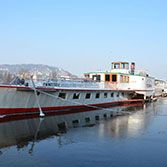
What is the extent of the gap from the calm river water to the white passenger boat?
6.47 ft

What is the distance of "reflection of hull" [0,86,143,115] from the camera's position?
18188mm

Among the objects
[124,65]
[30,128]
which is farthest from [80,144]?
[124,65]

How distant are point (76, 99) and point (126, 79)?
10.8 meters

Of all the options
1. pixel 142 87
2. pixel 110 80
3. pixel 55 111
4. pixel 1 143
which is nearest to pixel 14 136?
pixel 1 143

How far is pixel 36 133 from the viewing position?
14.1m

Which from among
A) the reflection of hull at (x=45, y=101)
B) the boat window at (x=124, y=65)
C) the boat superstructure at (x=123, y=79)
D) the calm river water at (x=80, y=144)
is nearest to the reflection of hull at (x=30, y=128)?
the calm river water at (x=80, y=144)

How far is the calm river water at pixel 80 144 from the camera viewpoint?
9.66 meters

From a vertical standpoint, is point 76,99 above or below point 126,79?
below

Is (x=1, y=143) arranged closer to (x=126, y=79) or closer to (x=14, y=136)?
(x=14, y=136)

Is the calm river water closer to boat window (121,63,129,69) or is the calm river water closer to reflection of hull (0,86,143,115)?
reflection of hull (0,86,143,115)

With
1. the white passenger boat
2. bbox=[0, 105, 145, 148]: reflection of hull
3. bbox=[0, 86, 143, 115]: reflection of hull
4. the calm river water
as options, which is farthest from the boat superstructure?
the calm river water

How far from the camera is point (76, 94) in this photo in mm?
23531

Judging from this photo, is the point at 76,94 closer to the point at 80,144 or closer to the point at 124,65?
the point at 80,144

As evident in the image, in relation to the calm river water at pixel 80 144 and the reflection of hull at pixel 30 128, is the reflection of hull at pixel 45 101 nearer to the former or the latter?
the reflection of hull at pixel 30 128
